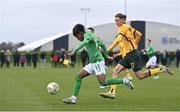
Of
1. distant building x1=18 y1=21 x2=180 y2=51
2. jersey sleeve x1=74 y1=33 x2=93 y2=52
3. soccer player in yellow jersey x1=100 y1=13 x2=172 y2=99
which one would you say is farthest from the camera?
distant building x1=18 y1=21 x2=180 y2=51

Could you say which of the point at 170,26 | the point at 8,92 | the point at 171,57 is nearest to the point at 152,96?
the point at 8,92

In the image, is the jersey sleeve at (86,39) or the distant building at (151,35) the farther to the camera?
the distant building at (151,35)

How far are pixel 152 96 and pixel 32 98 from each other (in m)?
3.61

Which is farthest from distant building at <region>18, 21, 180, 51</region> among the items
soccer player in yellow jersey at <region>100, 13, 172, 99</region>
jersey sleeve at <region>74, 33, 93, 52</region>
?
jersey sleeve at <region>74, 33, 93, 52</region>

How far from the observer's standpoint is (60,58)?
174 ft

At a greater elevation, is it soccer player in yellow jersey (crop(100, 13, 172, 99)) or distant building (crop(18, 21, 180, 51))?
soccer player in yellow jersey (crop(100, 13, 172, 99))

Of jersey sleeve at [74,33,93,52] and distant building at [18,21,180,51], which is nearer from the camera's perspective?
jersey sleeve at [74,33,93,52]

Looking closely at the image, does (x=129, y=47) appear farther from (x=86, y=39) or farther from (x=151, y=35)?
(x=151, y=35)

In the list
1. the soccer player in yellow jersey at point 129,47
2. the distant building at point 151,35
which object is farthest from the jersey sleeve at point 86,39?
the distant building at point 151,35

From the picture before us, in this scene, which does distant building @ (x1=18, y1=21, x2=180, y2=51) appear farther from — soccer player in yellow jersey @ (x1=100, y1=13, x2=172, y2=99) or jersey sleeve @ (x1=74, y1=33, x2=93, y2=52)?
jersey sleeve @ (x1=74, y1=33, x2=93, y2=52)

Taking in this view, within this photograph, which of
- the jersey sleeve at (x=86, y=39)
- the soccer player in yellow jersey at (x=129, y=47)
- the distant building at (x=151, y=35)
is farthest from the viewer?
the distant building at (x=151, y=35)

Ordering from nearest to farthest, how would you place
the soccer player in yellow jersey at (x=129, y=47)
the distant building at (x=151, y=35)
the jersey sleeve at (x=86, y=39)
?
the jersey sleeve at (x=86, y=39)
the soccer player in yellow jersey at (x=129, y=47)
the distant building at (x=151, y=35)

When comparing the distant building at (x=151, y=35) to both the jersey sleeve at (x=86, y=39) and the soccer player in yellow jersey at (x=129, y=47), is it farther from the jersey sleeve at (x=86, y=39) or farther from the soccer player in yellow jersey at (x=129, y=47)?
the jersey sleeve at (x=86, y=39)

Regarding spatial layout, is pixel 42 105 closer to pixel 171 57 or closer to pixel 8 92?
pixel 8 92
